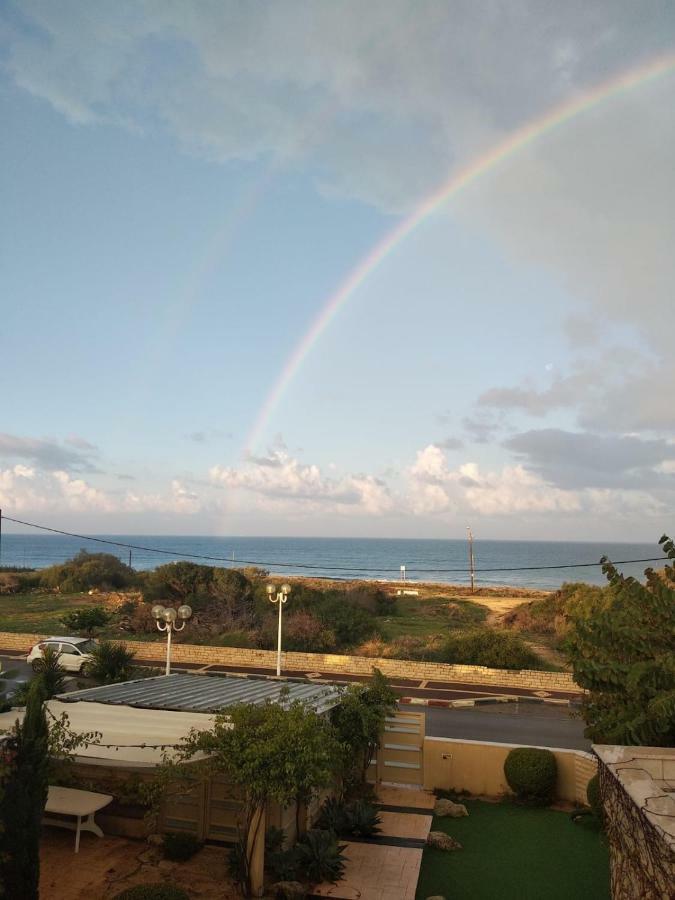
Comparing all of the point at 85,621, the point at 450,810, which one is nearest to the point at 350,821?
the point at 450,810

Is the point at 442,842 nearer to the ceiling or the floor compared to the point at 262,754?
nearer to the floor

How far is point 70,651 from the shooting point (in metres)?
28.0

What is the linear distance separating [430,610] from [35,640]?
2802cm

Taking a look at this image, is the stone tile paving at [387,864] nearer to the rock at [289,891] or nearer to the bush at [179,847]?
the rock at [289,891]

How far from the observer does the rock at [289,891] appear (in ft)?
34.0

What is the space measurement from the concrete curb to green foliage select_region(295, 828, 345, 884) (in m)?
12.6

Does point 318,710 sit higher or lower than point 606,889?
higher

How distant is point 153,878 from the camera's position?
10961 millimetres

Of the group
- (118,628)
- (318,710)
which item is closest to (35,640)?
(118,628)

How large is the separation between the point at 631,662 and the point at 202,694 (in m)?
8.23

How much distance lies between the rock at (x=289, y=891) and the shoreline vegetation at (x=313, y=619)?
2091 centimetres

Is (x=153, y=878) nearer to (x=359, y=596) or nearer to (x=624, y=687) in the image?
(x=624, y=687)

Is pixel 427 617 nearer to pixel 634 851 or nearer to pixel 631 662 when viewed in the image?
pixel 631 662

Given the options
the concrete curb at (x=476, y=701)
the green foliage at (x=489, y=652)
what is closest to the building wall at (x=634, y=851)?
the concrete curb at (x=476, y=701)
